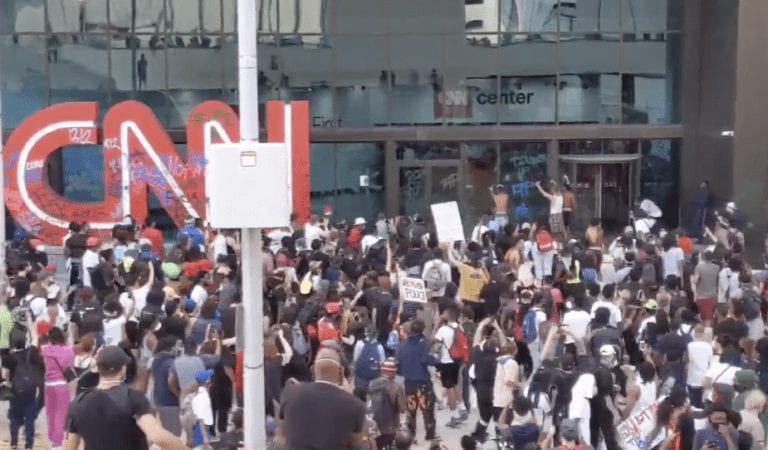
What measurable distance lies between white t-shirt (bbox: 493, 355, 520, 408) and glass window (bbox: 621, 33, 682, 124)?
18.5 metres

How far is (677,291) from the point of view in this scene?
51.3 ft

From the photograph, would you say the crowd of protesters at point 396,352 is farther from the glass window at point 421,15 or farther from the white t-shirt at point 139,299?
the glass window at point 421,15

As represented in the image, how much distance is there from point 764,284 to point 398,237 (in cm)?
648

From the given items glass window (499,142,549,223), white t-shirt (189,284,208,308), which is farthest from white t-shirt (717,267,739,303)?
glass window (499,142,549,223)

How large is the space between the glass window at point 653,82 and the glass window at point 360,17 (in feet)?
19.9

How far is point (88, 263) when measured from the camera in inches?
704

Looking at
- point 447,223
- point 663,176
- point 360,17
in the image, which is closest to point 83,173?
point 360,17

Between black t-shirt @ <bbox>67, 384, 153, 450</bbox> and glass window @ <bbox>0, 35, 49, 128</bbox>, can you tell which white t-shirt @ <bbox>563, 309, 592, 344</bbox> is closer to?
black t-shirt @ <bbox>67, 384, 153, 450</bbox>

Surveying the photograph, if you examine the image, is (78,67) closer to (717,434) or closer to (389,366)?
(389,366)

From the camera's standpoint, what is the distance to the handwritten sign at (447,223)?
20.6 m

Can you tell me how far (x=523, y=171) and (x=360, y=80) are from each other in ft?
15.0

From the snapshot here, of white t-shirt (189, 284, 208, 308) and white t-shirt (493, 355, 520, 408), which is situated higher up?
white t-shirt (189, 284, 208, 308)

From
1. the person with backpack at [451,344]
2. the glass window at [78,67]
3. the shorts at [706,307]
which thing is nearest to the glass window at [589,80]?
the glass window at [78,67]

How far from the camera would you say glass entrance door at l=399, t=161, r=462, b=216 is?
29.8m
